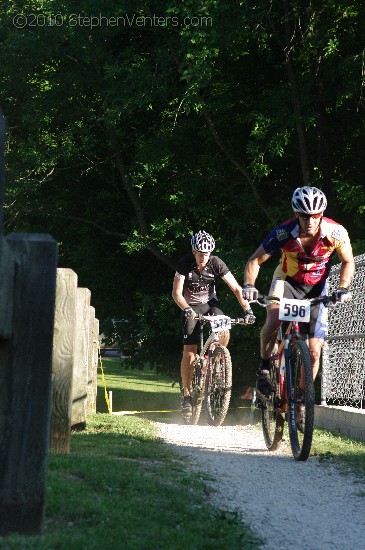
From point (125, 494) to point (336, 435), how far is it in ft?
18.9

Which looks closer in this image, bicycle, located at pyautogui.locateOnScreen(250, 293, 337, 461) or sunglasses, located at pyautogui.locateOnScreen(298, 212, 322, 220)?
bicycle, located at pyautogui.locateOnScreen(250, 293, 337, 461)

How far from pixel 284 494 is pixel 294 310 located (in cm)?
214

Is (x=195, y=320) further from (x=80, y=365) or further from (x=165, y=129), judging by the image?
(x=165, y=129)

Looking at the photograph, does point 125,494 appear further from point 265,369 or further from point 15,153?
point 15,153

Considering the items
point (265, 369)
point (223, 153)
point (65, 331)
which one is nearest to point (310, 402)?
point (265, 369)

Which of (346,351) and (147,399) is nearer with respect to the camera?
(346,351)

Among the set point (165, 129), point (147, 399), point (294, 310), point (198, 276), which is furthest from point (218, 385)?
point (147, 399)

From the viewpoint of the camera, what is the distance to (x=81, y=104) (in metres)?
25.4

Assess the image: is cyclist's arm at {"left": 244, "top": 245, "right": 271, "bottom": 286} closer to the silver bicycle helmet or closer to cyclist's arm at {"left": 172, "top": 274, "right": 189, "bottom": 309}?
the silver bicycle helmet

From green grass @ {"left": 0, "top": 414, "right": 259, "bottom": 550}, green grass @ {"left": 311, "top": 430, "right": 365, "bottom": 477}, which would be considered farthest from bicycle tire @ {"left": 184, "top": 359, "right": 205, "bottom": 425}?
green grass @ {"left": 0, "top": 414, "right": 259, "bottom": 550}

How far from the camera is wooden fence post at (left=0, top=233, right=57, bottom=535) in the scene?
420 centimetres

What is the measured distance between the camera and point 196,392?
42.1 ft

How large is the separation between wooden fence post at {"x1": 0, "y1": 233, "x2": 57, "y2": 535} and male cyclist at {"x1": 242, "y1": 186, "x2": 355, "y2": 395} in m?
4.32

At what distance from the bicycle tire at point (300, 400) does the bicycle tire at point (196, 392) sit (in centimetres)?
409
